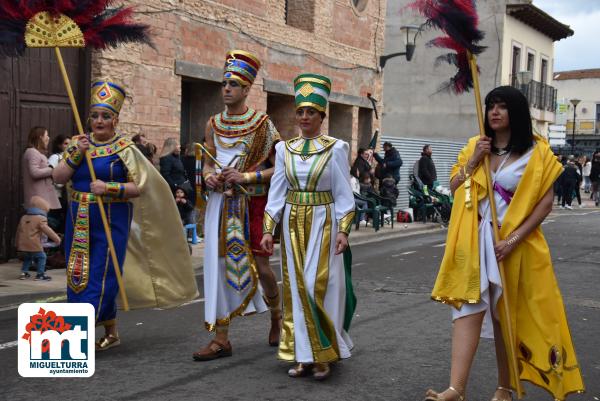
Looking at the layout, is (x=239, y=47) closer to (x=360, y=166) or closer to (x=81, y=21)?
(x=360, y=166)

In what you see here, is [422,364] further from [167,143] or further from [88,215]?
[167,143]

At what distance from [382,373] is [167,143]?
807 centimetres

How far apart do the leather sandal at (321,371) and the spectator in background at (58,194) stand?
21.1ft

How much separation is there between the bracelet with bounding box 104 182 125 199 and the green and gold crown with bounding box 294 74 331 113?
146 centimetres

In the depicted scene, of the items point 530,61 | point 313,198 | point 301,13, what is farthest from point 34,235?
point 530,61

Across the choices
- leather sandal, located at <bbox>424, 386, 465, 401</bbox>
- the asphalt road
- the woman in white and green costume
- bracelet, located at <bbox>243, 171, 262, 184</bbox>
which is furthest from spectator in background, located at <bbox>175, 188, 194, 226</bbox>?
leather sandal, located at <bbox>424, 386, 465, 401</bbox>

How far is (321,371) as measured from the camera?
18.7 feet

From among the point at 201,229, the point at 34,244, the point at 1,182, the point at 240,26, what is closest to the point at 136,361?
the point at 201,229

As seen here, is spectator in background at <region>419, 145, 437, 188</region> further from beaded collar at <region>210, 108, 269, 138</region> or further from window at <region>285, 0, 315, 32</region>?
beaded collar at <region>210, 108, 269, 138</region>

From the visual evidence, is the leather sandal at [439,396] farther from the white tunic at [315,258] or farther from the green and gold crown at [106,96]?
the green and gold crown at [106,96]

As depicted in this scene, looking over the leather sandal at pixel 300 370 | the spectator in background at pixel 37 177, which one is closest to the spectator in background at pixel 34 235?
the spectator in background at pixel 37 177

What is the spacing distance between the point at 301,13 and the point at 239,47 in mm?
3387

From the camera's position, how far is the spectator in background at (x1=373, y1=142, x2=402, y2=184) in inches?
781

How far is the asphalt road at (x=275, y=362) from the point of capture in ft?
17.7
